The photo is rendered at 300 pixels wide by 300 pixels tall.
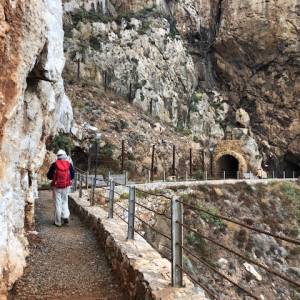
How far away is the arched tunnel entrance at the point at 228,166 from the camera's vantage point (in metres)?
38.6

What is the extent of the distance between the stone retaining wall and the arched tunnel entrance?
31.5 metres

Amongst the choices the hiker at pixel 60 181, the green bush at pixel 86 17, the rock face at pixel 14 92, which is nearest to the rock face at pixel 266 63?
the green bush at pixel 86 17

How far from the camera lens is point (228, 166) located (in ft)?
132

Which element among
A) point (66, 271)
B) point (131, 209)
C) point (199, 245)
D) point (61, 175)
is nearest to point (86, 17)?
point (199, 245)

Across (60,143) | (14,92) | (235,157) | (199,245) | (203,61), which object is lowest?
(199,245)

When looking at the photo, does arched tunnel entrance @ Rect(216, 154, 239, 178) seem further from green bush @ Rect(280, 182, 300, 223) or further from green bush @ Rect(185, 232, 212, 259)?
green bush @ Rect(185, 232, 212, 259)

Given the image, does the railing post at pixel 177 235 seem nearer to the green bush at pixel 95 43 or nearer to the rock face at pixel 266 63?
the green bush at pixel 95 43

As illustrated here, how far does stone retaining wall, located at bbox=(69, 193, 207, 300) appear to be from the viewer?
419cm

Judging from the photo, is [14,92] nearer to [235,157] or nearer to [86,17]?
[235,157]

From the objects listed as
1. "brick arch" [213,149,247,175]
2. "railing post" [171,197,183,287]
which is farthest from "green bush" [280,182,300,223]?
"railing post" [171,197,183,287]

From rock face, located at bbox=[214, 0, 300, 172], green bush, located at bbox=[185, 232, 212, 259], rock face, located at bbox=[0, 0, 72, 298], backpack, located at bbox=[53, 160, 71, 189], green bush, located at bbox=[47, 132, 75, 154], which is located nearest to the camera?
rock face, located at bbox=[0, 0, 72, 298]

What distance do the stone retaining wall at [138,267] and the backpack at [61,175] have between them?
1343mm

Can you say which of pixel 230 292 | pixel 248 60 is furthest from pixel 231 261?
pixel 248 60

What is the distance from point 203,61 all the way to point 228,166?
51.0ft
